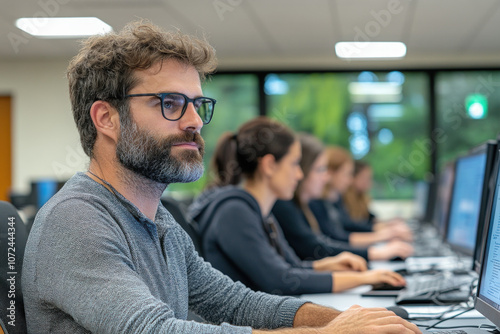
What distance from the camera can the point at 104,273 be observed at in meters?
0.97

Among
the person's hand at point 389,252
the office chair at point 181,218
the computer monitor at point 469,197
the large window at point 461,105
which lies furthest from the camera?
the large window at point 461,105

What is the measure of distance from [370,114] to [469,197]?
5.34m

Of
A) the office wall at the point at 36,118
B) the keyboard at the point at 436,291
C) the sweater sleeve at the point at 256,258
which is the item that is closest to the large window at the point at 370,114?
the office wall at the point at 36,118

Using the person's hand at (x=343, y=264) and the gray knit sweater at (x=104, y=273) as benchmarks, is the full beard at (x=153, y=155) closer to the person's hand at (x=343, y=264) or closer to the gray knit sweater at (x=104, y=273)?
the gray knit sweater at (x=104, y=273)

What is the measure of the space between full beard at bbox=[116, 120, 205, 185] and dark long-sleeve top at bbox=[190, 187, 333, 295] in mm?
826

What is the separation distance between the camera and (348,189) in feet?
20.7

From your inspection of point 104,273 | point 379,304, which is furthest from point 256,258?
point 104,273

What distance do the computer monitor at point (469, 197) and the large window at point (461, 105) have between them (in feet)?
16.4

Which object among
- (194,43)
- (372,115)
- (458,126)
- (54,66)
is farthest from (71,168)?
(194,43)

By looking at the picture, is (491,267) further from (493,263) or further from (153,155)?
(153,155)

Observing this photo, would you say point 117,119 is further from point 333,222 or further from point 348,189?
point 348,189

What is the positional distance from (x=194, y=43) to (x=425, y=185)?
14.2ft

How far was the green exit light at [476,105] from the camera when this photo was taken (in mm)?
7061

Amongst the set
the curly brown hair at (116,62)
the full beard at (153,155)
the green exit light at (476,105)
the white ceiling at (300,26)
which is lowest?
the full beard at (153,155)
